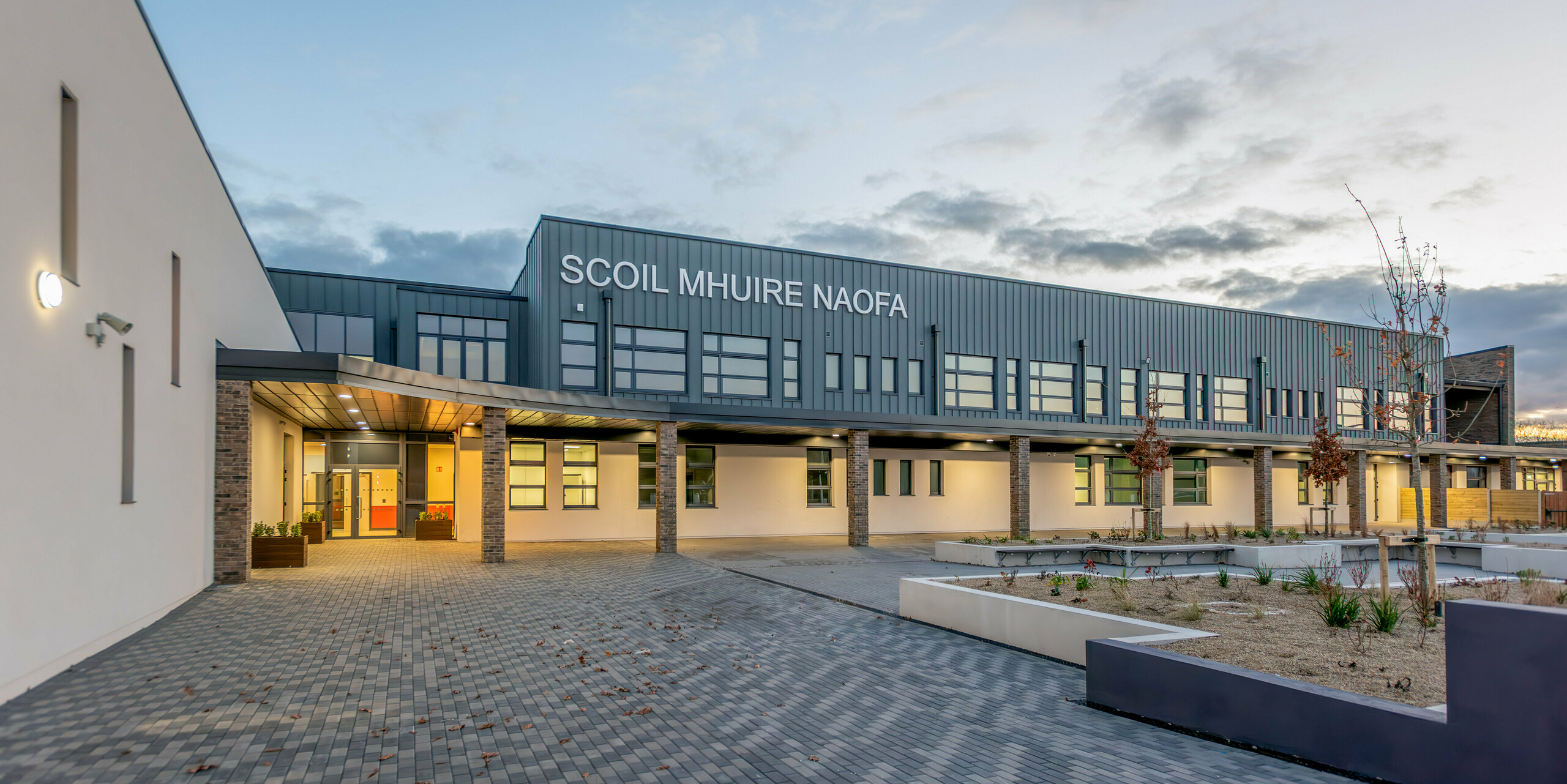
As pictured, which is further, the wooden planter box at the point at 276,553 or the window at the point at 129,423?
the wooden planter box at the point at 276,553

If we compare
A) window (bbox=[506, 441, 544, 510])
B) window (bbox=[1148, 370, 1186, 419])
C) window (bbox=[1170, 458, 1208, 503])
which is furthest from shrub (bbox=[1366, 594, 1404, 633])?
window (bbox=[1170, 458, 1208, 503])

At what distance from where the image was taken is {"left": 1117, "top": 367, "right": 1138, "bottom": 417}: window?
31672 millimetres

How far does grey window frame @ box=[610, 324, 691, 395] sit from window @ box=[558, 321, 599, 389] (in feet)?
1.62

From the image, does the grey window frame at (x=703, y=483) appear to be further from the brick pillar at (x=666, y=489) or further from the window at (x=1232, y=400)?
the window at (x=1232, y=400)

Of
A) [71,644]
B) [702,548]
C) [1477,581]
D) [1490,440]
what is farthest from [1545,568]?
[1490,440]

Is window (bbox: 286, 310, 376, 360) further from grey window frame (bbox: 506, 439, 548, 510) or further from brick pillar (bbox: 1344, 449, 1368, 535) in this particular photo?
brick pillar (bbox: 1344, 449, 1368, 535)

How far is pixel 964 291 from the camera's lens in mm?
28969

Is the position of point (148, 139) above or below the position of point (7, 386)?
above

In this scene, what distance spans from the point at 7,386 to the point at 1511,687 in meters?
11.0

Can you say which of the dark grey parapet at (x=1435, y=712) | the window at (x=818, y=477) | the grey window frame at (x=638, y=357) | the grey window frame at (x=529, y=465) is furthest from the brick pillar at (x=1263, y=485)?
the dark grey parapet at (x=1435, y=712)

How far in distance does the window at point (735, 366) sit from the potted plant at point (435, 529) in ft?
A: 27.4

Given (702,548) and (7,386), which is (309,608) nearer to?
(7,386)

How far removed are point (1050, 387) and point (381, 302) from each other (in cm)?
2302

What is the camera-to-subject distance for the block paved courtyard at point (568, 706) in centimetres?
552
